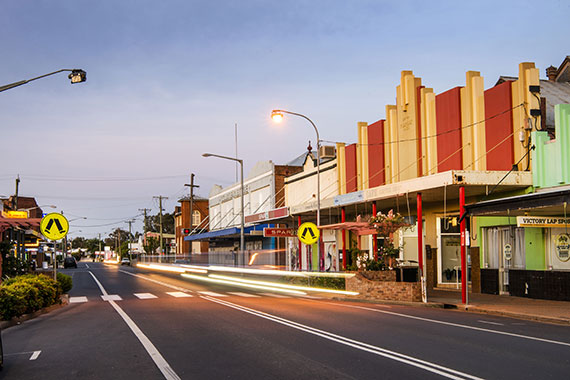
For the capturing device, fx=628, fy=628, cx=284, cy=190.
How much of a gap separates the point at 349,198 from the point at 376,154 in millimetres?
5316

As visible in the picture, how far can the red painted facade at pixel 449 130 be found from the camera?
2686 centimetres

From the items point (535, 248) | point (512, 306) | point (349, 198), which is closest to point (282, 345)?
point (512, 306)

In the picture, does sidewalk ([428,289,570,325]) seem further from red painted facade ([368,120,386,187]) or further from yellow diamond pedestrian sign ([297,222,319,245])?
red painted facade ([368,120,386,187])

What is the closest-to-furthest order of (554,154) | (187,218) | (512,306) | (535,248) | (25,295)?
(25,295)
(512,306)
(554,154)
(535,248)
(187,218)

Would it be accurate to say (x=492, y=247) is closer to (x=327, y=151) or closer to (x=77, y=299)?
(x=327, y=151)

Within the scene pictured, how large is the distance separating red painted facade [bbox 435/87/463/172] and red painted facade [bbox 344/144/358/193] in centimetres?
847

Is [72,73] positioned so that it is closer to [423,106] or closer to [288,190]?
[423,106]

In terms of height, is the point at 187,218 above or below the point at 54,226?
above

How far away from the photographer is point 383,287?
74.7 ft

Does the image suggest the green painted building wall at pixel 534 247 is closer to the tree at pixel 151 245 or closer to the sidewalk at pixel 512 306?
the sidewalk at pixel 512 306

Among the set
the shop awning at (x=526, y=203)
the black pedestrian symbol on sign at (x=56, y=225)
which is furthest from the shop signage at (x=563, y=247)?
the black pedestrian symbol on sign at (x=56, y=225)

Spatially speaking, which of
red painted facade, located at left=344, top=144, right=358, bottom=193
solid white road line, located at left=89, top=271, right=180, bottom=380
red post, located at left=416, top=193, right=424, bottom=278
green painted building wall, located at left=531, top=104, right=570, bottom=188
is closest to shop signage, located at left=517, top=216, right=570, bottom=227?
green painted building wall, located at left=531, top=104, right=570, bottom=188

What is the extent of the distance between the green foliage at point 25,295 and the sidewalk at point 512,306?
40.7 feet

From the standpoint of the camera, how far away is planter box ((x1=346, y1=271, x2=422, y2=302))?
21828 mm
